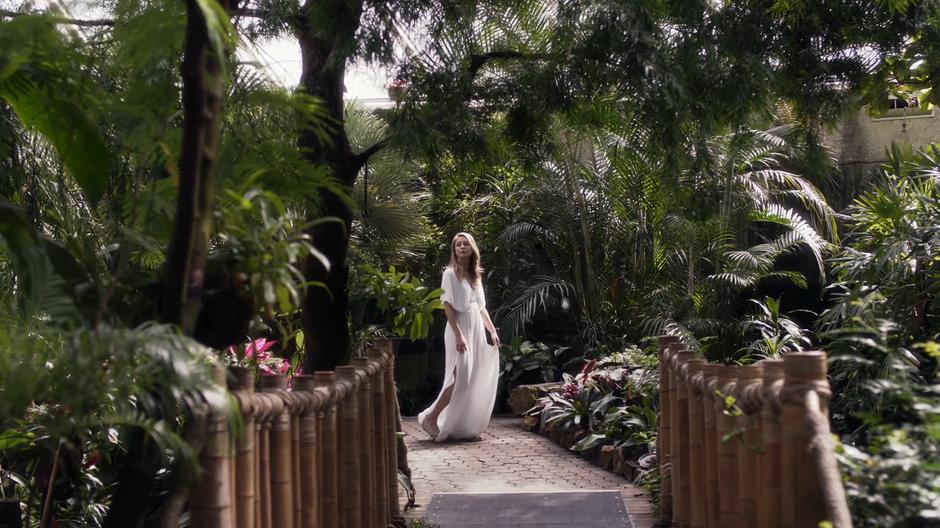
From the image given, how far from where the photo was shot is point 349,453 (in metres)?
4.32

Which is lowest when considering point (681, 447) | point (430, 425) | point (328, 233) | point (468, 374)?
point (430, 425)

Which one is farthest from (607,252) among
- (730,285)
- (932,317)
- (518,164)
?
(518,164)

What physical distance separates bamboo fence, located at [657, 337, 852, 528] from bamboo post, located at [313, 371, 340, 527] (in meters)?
1.34

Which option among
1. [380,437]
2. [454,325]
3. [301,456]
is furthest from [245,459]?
[454,325]

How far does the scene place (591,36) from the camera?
182 inches

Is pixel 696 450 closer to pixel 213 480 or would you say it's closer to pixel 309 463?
pixel 309 463

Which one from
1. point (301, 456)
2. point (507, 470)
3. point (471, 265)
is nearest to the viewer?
point (301, 456)

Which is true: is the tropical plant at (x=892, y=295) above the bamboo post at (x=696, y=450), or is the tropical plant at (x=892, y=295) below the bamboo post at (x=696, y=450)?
above

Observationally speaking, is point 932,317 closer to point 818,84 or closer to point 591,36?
point 818,84

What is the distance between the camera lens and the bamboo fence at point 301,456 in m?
2.53

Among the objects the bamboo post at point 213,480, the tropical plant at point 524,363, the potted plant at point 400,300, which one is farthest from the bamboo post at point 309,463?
the tropical plant at point 524,363

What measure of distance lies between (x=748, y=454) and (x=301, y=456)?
1399mm

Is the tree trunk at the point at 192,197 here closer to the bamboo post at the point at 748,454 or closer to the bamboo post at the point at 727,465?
the bamboo post at the point at 748,454

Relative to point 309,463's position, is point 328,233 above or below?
above
